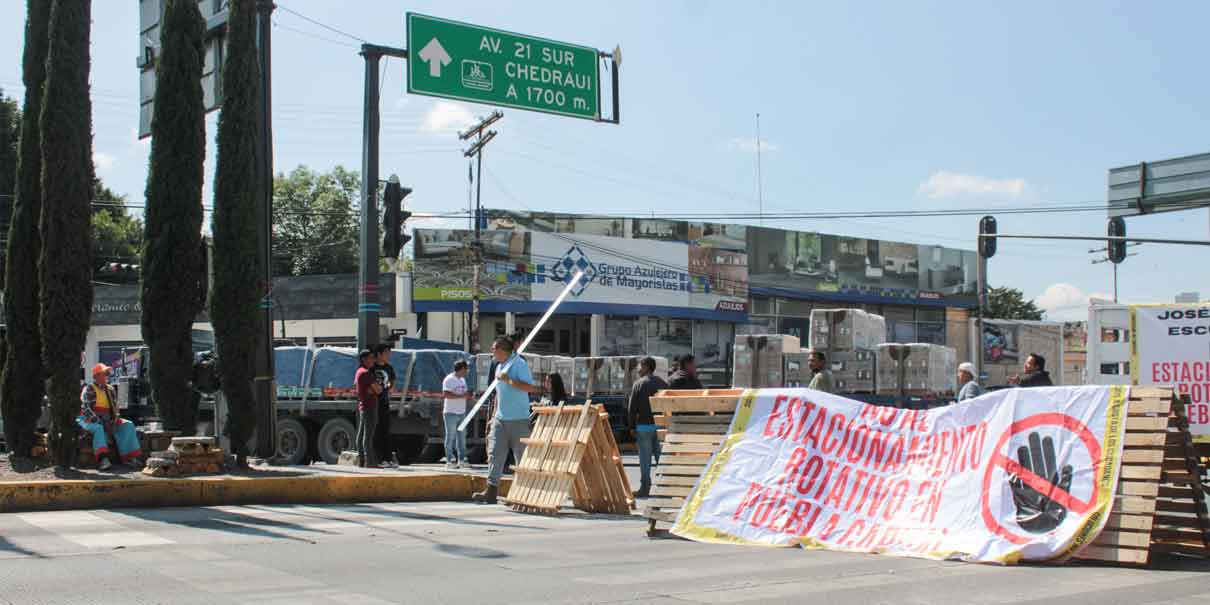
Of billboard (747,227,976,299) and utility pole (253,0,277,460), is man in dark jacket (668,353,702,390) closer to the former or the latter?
utility pole (253,0,277,460)

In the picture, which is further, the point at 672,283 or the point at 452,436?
the point at 672,283

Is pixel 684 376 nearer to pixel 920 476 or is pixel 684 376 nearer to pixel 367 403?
pixel 367 403

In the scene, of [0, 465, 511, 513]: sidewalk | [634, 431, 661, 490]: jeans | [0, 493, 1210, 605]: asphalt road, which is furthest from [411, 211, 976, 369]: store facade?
[0, 493, 1210, 605]: asphalt road

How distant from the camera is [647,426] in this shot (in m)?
14.1

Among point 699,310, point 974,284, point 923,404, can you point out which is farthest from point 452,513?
point 974,284

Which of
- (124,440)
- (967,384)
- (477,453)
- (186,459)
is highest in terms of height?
(967,384)

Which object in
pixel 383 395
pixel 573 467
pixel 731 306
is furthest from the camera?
pixel 731 306

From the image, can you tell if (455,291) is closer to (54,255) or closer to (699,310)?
(699,310)

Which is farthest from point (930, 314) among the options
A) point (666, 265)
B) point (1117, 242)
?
point (1117, 242)

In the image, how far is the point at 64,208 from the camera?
12875mm

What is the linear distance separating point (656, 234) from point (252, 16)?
41.3 metres

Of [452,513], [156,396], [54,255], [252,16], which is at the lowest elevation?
[452,513]

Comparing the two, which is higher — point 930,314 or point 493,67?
point 493,67

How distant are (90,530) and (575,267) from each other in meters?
36.5
